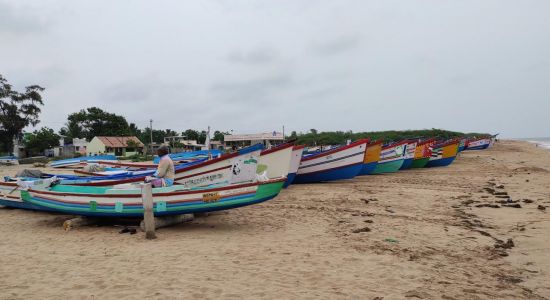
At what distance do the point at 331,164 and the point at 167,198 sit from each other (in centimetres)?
959

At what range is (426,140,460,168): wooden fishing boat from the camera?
→ 2306 centimetres

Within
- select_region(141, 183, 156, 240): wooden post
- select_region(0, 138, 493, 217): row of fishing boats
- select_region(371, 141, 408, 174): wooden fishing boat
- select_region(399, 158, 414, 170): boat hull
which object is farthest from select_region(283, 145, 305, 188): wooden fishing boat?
select_region(399, 158, 414, 170): boat hull

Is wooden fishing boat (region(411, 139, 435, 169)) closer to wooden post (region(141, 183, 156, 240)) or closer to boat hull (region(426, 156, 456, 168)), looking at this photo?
boat hull (region(426, 156, 456, 168))

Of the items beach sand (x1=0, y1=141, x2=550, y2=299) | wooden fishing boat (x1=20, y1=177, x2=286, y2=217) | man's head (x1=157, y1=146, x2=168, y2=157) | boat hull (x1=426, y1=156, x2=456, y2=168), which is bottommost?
beach sand (x1=0, y1=141, x2=550, y2=299)

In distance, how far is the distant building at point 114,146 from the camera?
53628 millimetres

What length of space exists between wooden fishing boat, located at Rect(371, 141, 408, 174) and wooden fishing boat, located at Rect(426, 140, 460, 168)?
386 cm

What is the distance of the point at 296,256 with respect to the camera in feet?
18.6

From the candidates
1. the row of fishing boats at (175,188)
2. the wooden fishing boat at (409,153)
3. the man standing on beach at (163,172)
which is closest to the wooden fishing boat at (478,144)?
the wooden fishing boat at (409,153)

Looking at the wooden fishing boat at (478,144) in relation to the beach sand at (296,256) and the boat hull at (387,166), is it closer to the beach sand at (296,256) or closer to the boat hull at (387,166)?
the boat hull at (387,166)

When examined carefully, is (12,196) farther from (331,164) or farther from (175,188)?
(331,164)

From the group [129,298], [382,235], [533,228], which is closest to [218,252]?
[129,298]

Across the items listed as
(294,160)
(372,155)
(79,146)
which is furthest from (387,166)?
(79,146)

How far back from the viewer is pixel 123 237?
6.99 metres

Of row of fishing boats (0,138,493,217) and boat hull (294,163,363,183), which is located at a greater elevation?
row of fishing boats (0,138,493,217)
